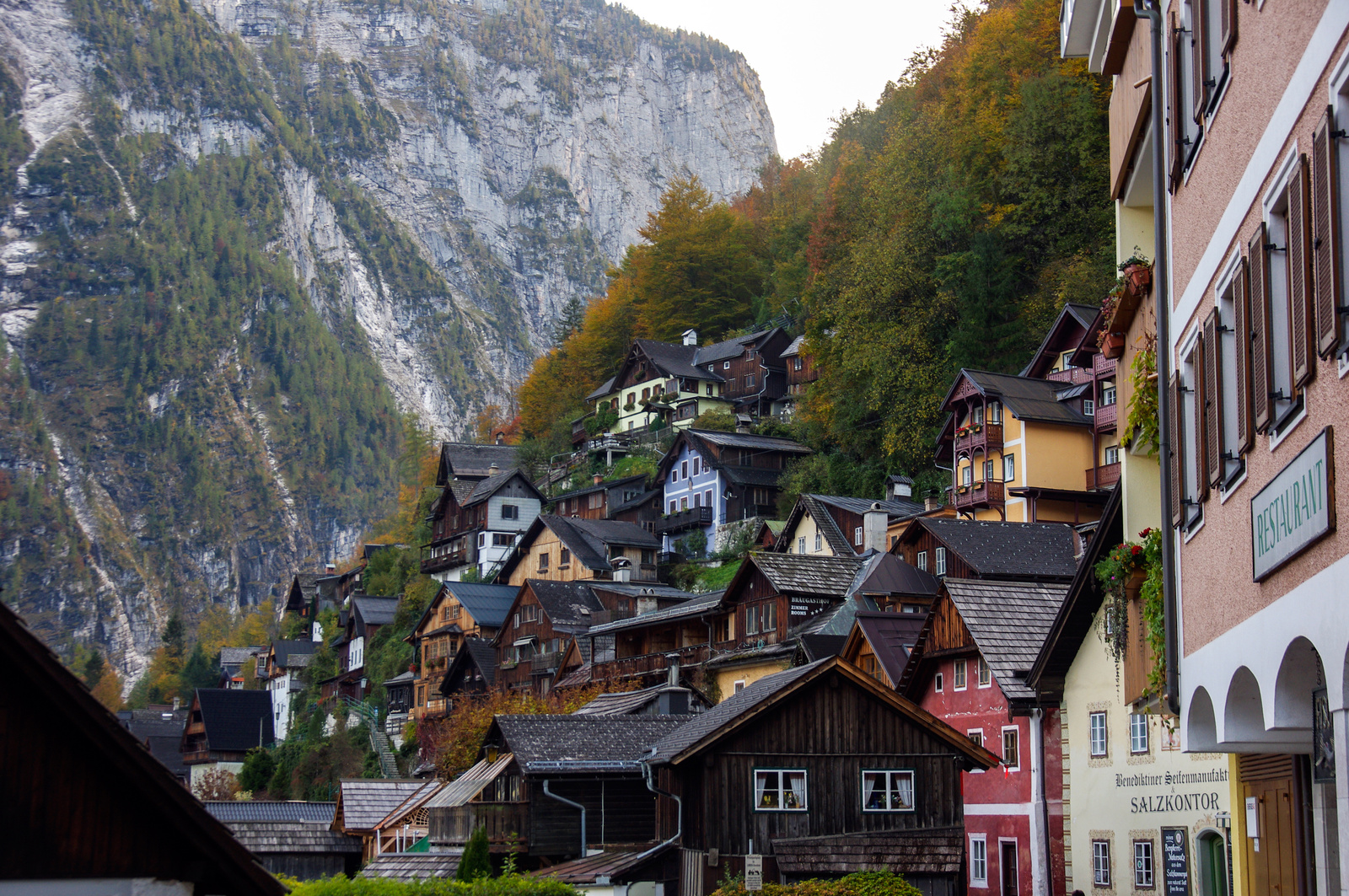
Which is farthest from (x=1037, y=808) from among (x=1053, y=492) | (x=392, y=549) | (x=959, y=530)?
(x=392, y=549)

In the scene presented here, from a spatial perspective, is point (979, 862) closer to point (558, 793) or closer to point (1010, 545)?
point (558, 793)

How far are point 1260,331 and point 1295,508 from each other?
1507 mm

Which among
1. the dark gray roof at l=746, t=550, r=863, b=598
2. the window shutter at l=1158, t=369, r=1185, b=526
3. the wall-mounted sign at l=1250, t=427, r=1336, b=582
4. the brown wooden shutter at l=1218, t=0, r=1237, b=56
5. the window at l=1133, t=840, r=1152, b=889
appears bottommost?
the window at l=1133, t=840, r=1152, b=889

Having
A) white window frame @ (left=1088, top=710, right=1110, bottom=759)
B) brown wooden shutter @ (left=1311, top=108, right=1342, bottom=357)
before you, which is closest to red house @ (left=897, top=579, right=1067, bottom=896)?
white window frame @ (left=1088, top=710, right=1110, bottom=759)

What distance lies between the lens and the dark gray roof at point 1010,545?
148 ft

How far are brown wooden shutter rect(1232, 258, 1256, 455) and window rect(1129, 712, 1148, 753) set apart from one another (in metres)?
16.7

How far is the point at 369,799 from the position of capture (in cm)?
4703

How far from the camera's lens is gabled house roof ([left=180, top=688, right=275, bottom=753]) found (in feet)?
311

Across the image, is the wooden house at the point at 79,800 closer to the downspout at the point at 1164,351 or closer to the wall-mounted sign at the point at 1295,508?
the wall-mounted sign at the point at 1295,508

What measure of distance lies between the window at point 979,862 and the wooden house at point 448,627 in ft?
146

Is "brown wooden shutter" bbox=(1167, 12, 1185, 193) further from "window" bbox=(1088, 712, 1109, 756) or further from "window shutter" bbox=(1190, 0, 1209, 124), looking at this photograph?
"window" bbox=(1088, 712, 1109, 756)

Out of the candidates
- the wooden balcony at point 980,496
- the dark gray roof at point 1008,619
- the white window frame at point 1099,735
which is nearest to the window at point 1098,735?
the white window frame at point 1099,735

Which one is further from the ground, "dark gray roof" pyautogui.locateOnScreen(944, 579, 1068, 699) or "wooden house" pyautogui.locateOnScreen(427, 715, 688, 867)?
"dark gray roof" pyautogui.locateOnScreen(944, 579, 1068, 699)

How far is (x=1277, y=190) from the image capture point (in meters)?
9.47
